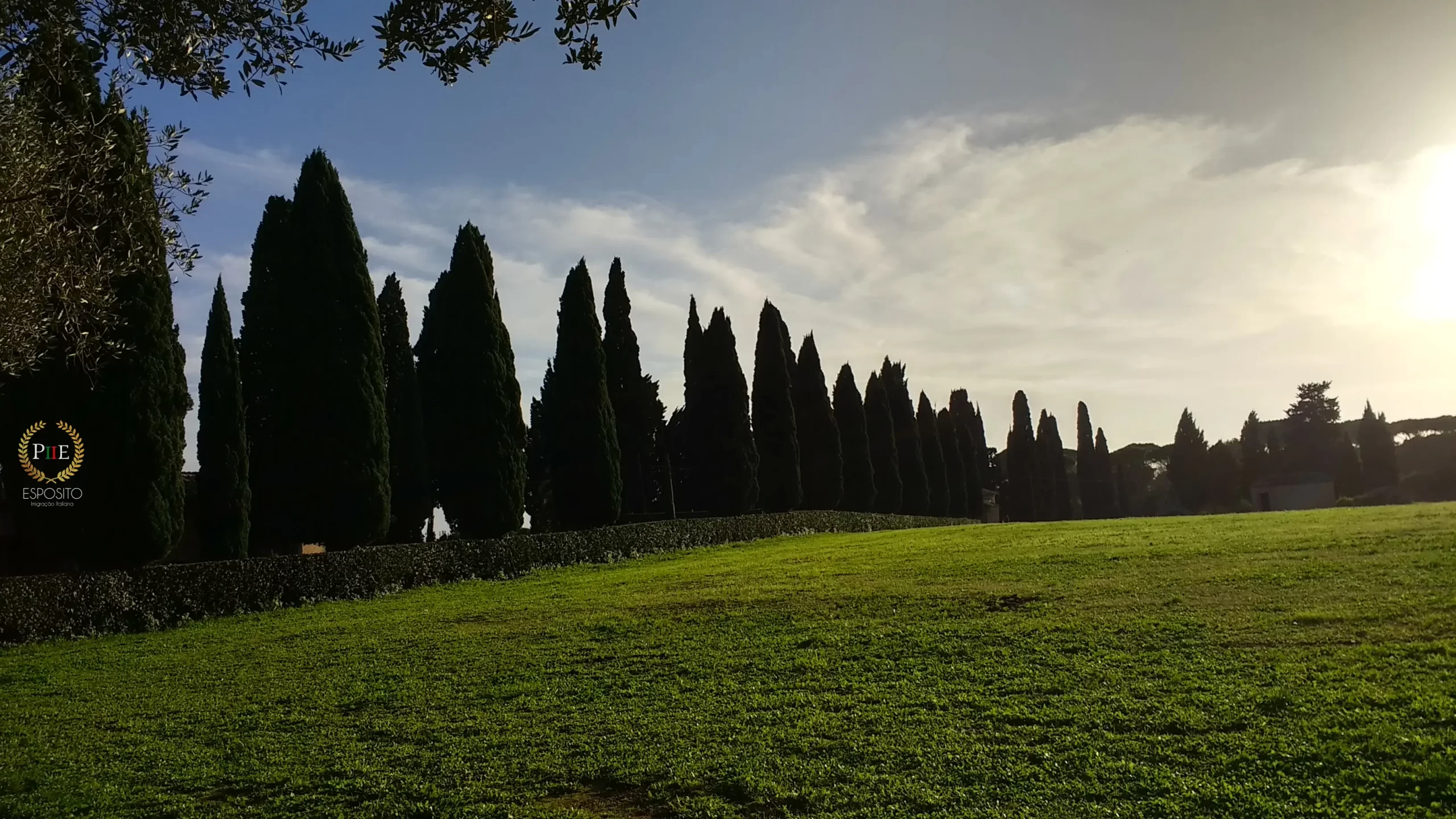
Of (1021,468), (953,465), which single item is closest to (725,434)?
(953,465)

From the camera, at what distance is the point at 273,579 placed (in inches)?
763

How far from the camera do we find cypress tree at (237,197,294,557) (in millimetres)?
22344

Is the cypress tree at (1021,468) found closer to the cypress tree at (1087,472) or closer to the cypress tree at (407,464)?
the cypress tree at (1087,472)

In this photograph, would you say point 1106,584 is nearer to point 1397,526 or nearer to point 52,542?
point 1397,526

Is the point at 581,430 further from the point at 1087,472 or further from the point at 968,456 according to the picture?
the point at 1087,472

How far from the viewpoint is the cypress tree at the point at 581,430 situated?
98.4 ft

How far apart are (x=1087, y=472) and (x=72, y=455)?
232 ft

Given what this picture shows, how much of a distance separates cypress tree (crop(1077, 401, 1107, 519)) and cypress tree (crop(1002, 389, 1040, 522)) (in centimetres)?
793

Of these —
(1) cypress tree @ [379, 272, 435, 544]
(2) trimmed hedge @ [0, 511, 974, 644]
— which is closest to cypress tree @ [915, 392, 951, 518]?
(2) trimmed hedge @ [0, 511, 974, 644]

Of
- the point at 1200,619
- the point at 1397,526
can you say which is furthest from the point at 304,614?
the point at 1397,526

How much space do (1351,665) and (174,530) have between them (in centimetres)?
1839

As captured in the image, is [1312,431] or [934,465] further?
[1312,431]

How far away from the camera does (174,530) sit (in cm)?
1814

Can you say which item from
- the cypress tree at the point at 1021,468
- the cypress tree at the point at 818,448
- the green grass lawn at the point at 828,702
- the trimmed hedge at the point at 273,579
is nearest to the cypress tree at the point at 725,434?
the cypress tree at the point at 818,448
